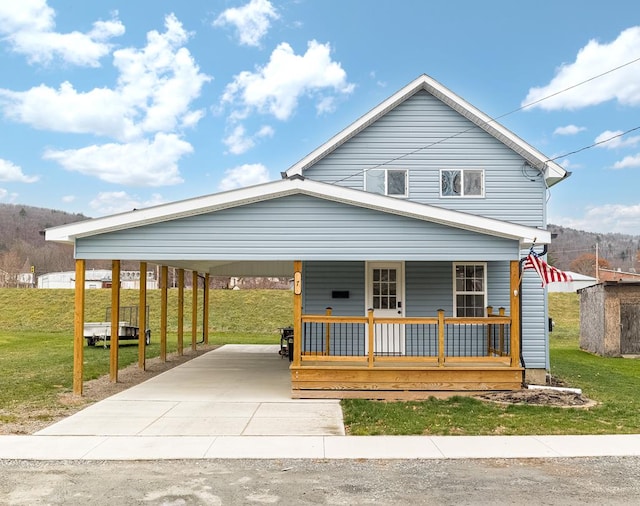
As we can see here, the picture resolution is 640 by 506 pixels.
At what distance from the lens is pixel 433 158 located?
13.4 m

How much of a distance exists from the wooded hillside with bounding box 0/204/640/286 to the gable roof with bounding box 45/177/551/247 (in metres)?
70.0

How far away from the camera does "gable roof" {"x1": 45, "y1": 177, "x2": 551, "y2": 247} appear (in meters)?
10.4

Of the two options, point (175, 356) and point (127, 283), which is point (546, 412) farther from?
point (127, 283)

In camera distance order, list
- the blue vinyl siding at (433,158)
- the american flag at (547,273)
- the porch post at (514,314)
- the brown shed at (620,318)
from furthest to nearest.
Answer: the brown shed at (620,318) < the blue vinyl siding at (433,158) < the american flag at (547,273) < the porch post at (514,314)

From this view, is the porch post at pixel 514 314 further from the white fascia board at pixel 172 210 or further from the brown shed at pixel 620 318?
the brown shed at pixel 620 318

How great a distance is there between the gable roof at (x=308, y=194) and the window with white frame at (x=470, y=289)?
259 centimetres

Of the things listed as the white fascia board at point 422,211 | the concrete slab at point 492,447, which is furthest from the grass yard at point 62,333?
the concrete slab at point 492,447

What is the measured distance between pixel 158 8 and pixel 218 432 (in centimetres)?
1635

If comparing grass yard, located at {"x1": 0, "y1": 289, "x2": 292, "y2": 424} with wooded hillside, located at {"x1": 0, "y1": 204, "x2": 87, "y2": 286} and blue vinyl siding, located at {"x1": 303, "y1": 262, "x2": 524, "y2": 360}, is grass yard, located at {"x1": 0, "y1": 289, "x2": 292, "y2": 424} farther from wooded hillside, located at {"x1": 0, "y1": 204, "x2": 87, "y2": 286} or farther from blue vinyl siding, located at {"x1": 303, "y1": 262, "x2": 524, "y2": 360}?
wooded hillside, located at {"x1": 0, "y1": 204, "x2": 87, "y2": 286}

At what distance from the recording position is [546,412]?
924 cm

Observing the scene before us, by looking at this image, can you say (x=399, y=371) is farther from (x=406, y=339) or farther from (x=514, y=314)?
(x=406, y=339)

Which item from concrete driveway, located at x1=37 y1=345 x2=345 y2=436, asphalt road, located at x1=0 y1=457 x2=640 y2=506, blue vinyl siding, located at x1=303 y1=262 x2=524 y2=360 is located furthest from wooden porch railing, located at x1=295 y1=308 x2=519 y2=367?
asphalt road, located at x1=0 y1=457 x2=640 y2=506

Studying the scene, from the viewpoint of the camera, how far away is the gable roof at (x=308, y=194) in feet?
34.0

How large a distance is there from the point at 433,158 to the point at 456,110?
1.17 metres
